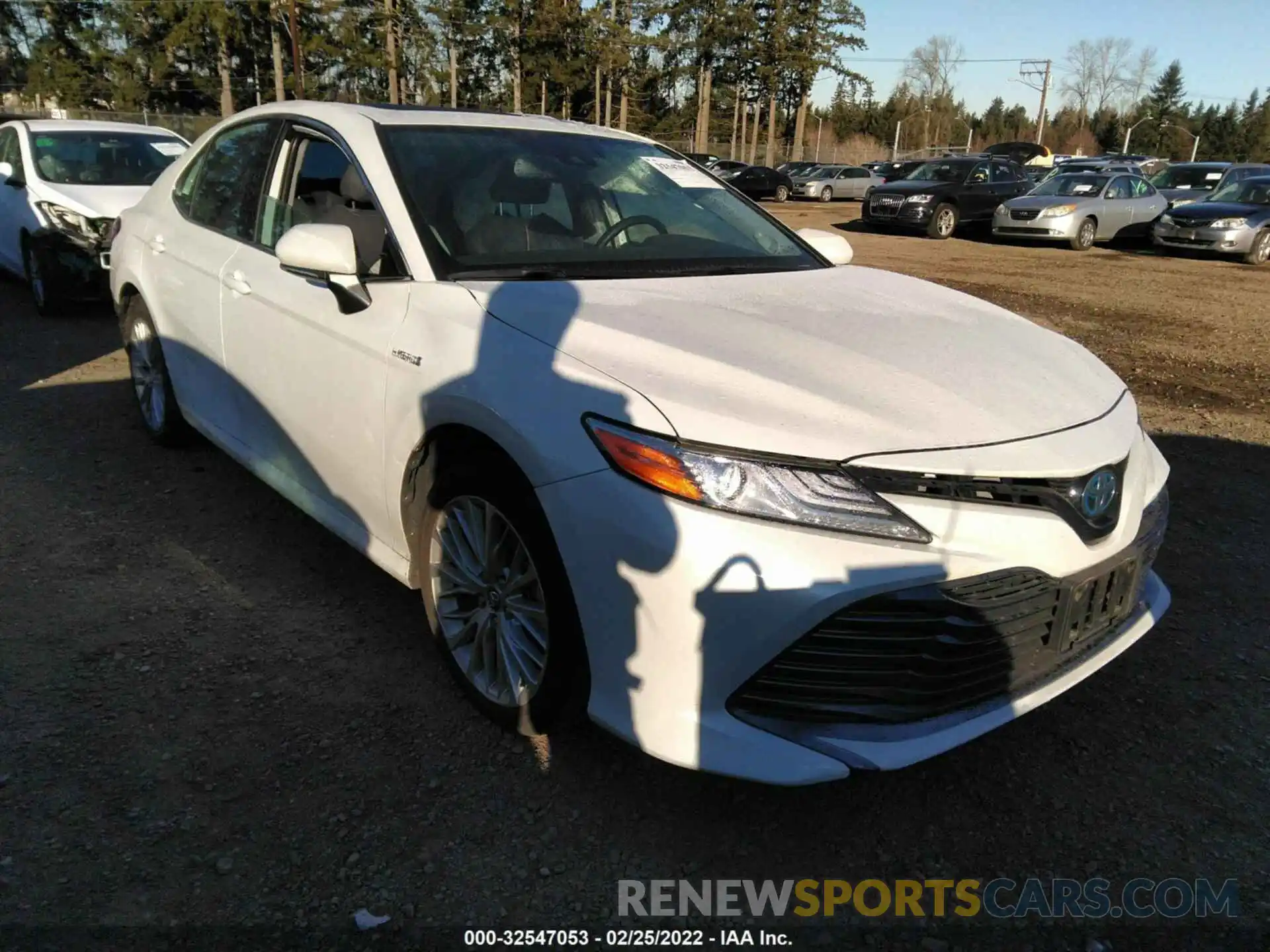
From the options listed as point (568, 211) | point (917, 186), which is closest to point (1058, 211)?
point (917, 186)

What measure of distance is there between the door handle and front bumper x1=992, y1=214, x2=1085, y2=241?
55.6 feet

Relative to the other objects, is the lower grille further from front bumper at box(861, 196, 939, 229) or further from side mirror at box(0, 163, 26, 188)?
front bumper at box(861, 196, 939, 229)

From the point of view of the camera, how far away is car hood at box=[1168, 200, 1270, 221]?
1582 centimetres

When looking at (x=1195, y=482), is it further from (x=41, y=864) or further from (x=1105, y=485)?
(x=41, y=864)

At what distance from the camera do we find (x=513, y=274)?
8.87 ft

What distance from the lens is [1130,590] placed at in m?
2.44

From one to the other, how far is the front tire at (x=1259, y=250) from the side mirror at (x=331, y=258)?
17537 millimetres

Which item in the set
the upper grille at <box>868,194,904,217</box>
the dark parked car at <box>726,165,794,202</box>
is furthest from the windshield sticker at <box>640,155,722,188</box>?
the dark parked car at <box>726,165,794,202</box>

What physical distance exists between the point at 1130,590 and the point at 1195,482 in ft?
9.52

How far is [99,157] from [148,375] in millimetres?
5423

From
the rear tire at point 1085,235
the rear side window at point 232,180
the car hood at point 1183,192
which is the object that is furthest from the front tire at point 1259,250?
the rear side window at point 232,180

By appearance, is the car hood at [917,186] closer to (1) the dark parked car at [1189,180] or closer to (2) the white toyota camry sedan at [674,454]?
(1) the dark parked car at [1189,180]

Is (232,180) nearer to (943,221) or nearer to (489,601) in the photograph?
(489,601)

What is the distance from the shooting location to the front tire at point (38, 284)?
7844 mm
